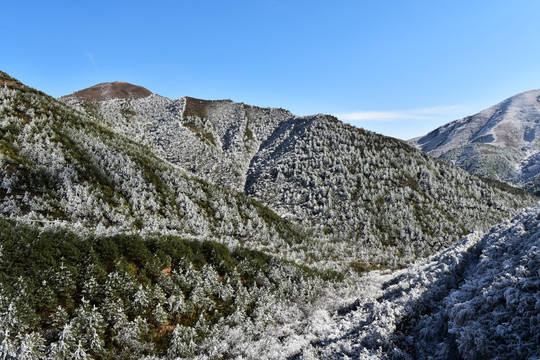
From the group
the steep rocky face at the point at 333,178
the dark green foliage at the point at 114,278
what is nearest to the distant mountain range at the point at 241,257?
the dark green foliage at the point at 114,278

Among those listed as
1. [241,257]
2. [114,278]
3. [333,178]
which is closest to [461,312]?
[241,257]

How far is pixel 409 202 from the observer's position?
88.6 meters

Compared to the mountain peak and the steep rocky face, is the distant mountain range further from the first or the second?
the mountain peak

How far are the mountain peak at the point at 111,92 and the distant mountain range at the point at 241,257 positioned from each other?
7381 cm

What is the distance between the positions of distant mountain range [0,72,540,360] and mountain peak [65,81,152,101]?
7381cm

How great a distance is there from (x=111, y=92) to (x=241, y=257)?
15246 cm

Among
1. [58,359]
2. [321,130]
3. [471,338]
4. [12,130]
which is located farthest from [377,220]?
[12,130]

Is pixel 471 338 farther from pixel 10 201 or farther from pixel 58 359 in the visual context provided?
pixel 10 201

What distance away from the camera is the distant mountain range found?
79.6ft

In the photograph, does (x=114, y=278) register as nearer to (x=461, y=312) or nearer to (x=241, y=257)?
(x=241, y=257)

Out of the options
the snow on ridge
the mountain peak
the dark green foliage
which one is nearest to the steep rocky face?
the mountain peak

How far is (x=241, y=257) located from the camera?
1777 inches

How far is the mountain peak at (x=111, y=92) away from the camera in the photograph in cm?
14500

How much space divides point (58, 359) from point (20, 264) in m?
10.4
